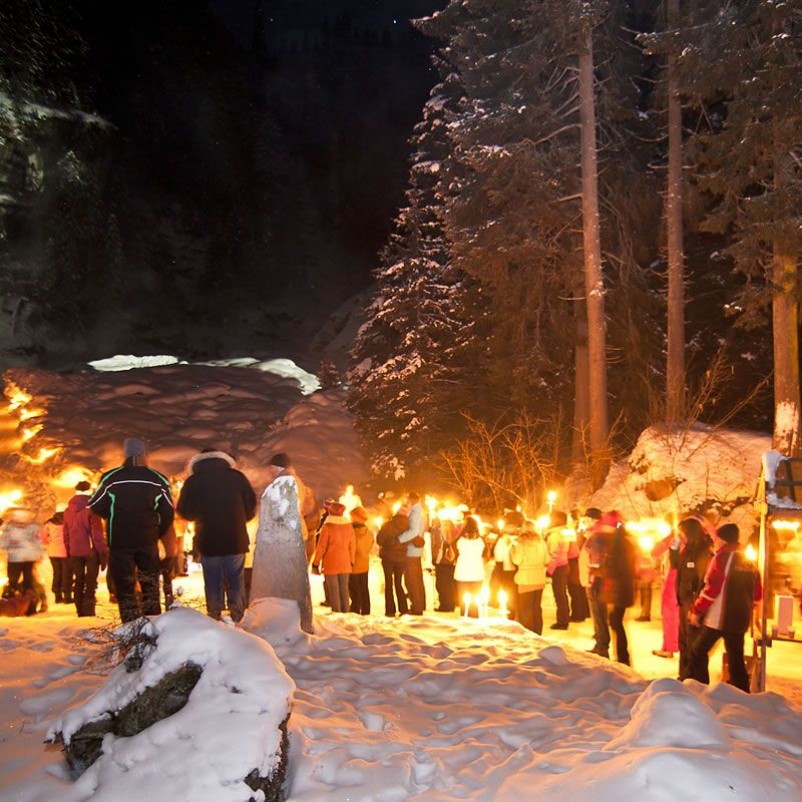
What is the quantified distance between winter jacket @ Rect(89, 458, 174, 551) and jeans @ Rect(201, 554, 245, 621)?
587mm

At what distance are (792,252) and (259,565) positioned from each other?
11.8 meters

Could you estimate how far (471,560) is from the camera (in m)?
11.1

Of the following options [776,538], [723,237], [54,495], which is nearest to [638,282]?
[723,237]

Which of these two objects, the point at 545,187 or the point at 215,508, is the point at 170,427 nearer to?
the point at 545,187

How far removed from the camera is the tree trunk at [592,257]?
61.7 feet

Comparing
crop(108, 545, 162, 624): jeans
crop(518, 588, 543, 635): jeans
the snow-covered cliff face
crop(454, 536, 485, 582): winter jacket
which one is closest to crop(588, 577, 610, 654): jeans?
crop(518, 588, 543, 635): jeans

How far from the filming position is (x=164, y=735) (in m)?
4.18

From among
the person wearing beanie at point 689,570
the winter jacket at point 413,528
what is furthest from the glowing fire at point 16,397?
the person wearing beanie at point 689,570

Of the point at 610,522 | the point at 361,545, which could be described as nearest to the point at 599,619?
the point at 610,522

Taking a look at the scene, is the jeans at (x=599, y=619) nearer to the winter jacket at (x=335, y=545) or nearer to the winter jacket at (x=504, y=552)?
the winter jacket at (x=504, y=552)

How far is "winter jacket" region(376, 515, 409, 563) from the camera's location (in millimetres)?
11453

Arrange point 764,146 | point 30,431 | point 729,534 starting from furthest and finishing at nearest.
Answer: point 30,431 → point 764,146 → point 729,534

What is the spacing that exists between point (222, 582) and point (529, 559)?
4508 mm

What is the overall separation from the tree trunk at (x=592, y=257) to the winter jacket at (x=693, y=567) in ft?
34.1
